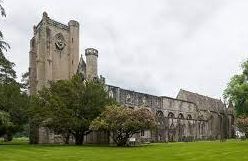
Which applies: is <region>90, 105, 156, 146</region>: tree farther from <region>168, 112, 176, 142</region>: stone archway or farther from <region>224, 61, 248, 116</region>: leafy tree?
<region>168, 112, 176, 142</region>: stone archway

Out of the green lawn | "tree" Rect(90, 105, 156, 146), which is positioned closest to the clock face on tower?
"tree" Rect(90, 105, 156, 146)

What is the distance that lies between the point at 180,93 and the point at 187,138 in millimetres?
21076

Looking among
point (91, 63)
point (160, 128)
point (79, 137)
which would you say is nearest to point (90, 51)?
point (91, 63)

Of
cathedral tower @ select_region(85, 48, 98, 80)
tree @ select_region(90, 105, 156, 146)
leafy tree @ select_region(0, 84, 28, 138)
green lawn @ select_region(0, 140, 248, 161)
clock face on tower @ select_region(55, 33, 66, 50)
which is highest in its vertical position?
clock face on tower @ select_region(55, 33, 66, 50)

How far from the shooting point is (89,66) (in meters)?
60.1

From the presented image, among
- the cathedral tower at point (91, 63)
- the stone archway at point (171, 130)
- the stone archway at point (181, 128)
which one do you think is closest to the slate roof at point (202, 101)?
the stone archway at point (181, 128)

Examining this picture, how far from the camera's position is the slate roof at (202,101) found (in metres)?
88.5

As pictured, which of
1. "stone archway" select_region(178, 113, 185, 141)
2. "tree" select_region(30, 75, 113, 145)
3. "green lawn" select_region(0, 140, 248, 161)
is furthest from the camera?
"stone archway" select_region(178, 113, 185, 141)

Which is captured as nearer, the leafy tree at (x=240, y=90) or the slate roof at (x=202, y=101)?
the leafy tree at (x=240, y=90)

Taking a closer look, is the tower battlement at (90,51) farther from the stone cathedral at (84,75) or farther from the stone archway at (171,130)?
the stone archway at (171,130)

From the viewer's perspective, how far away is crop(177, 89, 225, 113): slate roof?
88500 mm

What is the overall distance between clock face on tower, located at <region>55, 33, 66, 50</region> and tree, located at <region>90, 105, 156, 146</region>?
23.1 meters

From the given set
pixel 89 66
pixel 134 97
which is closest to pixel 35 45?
pixel 89 66

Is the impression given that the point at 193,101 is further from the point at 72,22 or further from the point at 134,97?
the point at 72,22
